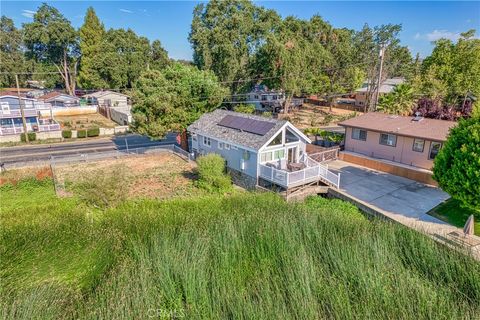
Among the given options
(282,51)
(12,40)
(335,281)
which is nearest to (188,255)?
(335,281)

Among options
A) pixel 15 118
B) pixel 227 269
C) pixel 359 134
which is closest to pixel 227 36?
pixel 359 134

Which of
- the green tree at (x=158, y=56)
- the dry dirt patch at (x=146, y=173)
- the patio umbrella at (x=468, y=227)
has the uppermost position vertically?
the green tree at (x=158, y=56)

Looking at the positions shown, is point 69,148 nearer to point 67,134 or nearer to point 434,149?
point 67,134

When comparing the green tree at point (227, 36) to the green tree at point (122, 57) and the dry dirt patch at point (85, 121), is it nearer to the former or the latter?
the dry dirt patch at point (85, 121)

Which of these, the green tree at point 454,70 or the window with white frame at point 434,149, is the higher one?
the green tree at point 454,70

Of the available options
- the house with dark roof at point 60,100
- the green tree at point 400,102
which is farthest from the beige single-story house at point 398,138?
the house with dark roof at point 60,100

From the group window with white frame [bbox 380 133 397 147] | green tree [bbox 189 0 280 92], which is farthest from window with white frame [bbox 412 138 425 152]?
green tree [bbox 189 0 280 92]

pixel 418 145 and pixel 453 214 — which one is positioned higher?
pixel 418 145

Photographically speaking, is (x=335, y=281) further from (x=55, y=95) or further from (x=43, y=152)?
(x=55, y=95)
